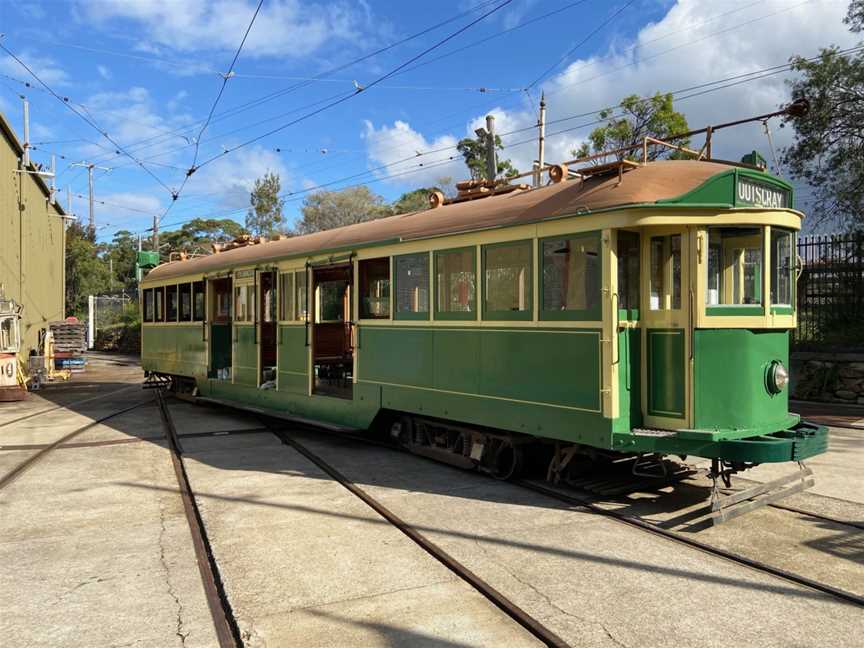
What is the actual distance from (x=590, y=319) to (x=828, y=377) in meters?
10.7

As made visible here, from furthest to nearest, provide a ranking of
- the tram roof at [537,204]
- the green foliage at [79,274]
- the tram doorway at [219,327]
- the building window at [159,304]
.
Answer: the green foliage at [79,274] → the building window at [159,304] → the tram doorway at [219,327] → the tram roof at [537,204]

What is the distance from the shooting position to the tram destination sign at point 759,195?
19.9ft

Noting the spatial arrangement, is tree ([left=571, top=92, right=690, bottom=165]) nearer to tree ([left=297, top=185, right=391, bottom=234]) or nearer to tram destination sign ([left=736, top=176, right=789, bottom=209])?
tram destination sign ([left=736, top=176, right=789, bottom=209])

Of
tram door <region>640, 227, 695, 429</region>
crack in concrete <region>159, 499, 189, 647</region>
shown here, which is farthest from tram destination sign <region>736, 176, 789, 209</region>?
crack in concrete <region>159, 499, 189, 647</region>

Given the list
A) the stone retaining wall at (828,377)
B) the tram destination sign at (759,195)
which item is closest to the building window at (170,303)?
the tram destination sign at (759,195)

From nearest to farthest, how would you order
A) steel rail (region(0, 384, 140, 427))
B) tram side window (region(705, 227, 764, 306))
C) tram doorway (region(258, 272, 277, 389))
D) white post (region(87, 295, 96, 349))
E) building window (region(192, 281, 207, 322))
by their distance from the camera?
tram side window (region(705, 227, 764, 306)) < tram doorway (region(258, 272, 277, 389)) < steel rail (region(0, 384, 140, 427)) < building window (region(192, 281, 207, 322)) < white post (region(87, 295, 96, 349))

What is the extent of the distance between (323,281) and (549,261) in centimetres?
515

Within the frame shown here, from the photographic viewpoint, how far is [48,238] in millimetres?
28172

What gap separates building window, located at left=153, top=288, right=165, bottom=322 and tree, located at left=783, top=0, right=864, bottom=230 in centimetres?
1445

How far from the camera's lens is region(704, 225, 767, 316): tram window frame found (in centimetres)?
599

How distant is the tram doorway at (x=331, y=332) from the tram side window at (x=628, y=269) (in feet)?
16.1

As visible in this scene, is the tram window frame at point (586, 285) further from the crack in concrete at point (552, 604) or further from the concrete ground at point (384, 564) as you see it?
the crack in concrete at point (552, 604)

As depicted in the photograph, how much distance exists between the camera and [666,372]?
5.99m

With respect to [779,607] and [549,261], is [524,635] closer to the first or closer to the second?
[779,607]
